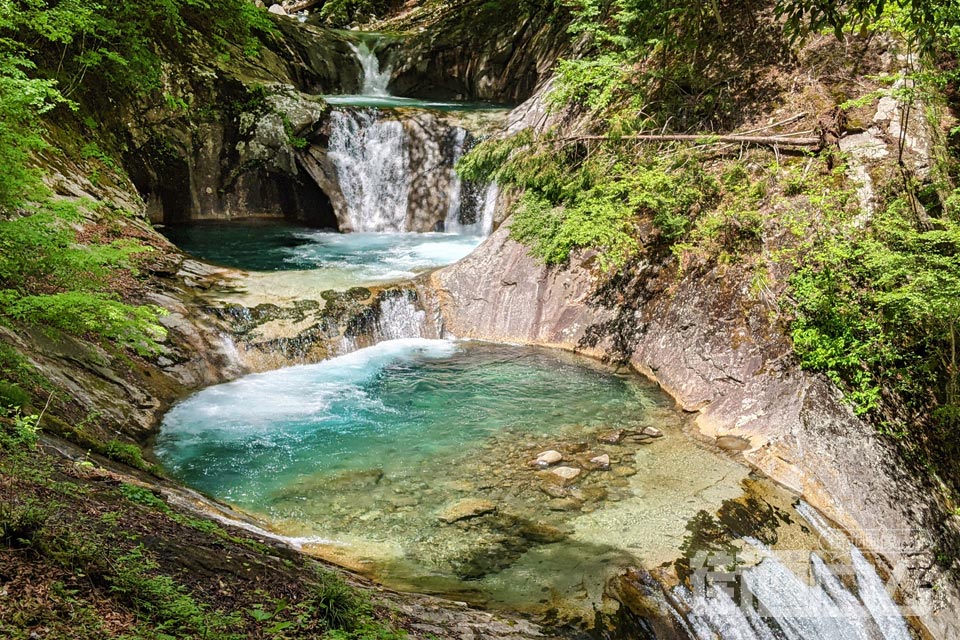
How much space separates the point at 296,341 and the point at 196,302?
1.55m

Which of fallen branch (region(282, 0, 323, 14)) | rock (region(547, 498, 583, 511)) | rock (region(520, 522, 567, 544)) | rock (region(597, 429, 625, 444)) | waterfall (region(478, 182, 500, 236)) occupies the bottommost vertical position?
rock (region(520, 522, 567, 544))

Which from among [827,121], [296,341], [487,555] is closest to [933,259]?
[827,121]

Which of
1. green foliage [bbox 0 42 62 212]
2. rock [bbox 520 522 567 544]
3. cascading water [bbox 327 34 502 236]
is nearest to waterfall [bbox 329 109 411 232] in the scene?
cascading water [bbox 327 34 502 236]

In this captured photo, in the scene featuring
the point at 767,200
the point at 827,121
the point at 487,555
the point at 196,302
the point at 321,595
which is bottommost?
the point at 487,555

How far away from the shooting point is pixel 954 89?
870 cm

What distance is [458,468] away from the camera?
21.6 feet

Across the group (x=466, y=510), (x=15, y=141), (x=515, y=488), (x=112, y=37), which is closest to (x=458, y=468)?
(x=515, y=488)

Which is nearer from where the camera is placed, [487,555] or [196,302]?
[487,555]

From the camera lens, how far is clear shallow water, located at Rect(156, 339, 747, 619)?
5.08m

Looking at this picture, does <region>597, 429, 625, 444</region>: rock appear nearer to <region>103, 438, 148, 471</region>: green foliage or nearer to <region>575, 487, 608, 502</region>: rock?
<region>575, 487, 608, 502</region>: rock

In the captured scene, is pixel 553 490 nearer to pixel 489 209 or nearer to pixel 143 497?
pixel 143 497

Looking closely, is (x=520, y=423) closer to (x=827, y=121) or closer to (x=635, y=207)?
(x=635, y=207)

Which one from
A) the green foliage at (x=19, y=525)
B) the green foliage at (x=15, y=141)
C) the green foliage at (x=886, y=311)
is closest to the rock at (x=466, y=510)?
the green foliage at (x=19, y=525)

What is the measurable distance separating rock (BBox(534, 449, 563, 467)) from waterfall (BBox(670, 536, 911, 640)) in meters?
2.03
